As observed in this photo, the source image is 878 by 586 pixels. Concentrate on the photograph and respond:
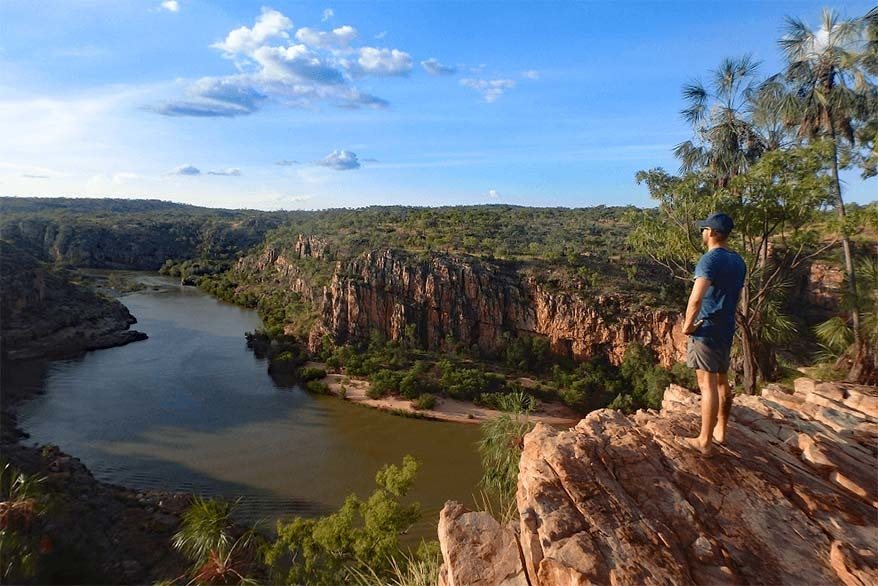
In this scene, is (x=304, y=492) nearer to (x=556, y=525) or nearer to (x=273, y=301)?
(x=556, y=525)

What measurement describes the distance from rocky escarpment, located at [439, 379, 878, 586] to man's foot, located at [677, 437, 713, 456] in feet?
0.25

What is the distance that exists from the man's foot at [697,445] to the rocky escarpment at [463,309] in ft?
98.9

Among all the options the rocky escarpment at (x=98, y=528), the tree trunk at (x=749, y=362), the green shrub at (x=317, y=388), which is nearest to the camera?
the tree trunk at (x=749, y=362)

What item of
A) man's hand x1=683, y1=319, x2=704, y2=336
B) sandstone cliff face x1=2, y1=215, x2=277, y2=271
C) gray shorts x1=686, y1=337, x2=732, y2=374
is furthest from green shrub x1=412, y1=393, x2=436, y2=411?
sandstone cliff face x1=2, y1=215, x2=277, y2=271

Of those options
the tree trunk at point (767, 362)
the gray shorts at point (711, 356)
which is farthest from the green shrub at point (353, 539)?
the tree trunk at point (767, 362)

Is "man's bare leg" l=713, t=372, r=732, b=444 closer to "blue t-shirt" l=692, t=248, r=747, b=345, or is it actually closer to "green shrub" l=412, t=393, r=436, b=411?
"blue t-shirt" l=692, t=248, r=747, b=345

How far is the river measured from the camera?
18125 millimetres

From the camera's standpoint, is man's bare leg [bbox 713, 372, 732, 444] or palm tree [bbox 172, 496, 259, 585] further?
palm tree [bbox 172, 496, 259, 585]

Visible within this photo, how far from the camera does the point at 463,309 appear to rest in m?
36.3

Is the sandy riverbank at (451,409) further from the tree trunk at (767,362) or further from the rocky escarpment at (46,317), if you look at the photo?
the rocky escarpment at (46,317)

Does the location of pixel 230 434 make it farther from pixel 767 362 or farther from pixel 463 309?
pixel 767 362

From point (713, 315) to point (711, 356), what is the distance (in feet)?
1.21

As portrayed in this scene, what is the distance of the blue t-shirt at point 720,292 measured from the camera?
417 cm

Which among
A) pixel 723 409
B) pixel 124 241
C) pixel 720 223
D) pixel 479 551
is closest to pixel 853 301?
pixel 723 409
